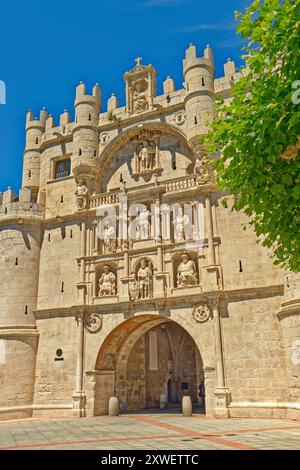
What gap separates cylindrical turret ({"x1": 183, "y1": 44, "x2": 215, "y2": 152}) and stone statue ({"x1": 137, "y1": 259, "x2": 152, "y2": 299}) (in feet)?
23.8

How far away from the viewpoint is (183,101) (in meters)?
25.6

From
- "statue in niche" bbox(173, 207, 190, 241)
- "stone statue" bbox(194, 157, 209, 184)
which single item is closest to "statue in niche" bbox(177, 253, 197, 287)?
"statue in niche" bbox(173, 207, 190, 241)

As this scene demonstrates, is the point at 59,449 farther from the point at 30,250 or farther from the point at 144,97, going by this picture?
the point at 144,97

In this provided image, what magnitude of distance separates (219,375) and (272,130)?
1401 cm

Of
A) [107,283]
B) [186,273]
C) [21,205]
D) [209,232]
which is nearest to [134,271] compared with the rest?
[107,283]

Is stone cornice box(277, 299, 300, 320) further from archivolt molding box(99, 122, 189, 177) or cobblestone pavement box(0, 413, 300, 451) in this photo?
archivolt molding box(99, 122, 189, 177)

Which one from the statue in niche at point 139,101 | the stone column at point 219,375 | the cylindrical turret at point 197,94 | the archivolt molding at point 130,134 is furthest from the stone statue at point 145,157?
the stone column at point 219,375

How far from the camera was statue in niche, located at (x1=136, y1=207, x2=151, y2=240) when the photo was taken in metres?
23.9

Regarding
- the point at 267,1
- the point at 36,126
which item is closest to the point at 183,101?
the point at 36,126

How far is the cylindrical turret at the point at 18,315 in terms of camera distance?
2373 cm

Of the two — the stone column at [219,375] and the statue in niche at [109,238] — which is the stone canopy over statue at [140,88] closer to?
the statue in niche at [109,238]

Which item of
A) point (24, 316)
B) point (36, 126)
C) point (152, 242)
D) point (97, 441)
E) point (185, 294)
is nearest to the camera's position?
point (97, 441)

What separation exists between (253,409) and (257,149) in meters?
13.7

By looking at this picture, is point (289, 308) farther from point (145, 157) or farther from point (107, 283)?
point (145, 157)
